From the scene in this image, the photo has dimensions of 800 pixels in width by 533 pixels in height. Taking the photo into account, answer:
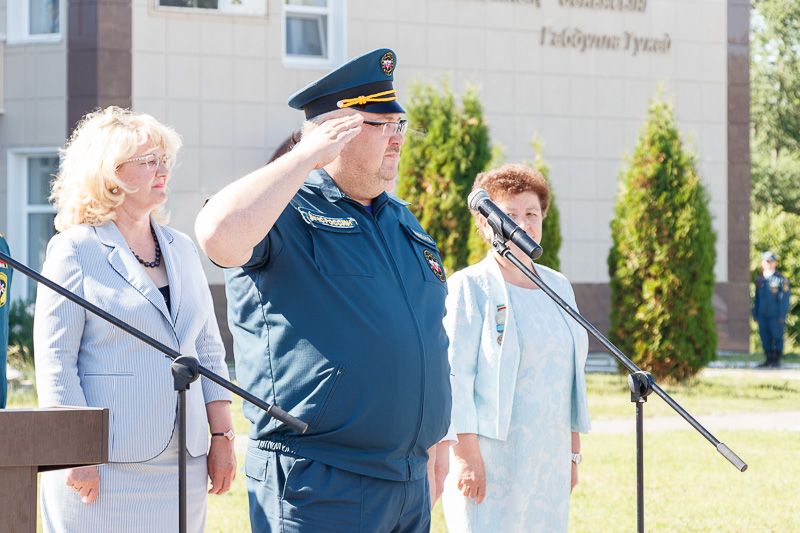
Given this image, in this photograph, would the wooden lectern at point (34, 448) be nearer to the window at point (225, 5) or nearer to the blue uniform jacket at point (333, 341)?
the blue uniform jacket at point (333, 341)

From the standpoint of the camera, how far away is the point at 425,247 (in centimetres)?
377

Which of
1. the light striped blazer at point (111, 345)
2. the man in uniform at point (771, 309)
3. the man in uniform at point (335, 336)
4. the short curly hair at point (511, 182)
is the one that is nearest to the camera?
the man in uniform at point (335, 336)

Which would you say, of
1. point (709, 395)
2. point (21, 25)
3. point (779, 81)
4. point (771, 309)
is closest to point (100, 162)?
point (709, 395)

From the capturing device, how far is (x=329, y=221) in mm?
3402

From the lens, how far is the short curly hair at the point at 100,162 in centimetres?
405

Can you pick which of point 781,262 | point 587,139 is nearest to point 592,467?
point 587,139

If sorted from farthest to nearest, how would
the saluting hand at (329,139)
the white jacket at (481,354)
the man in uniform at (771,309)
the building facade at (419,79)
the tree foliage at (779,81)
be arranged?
the tree foliage at (779,81) → the man in uniform at (771,309) → the building facade at (419,79) → the white jacket at (481,354) → the saluting hand at (329,139)

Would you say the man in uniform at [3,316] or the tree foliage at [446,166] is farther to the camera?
the tree foliage at [446,166]

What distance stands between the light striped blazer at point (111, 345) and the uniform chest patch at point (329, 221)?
32.2 inches

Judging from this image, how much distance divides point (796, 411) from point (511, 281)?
9.23m

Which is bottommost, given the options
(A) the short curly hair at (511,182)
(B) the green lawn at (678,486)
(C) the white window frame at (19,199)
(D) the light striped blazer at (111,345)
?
(B) the green lawn at (678,486)

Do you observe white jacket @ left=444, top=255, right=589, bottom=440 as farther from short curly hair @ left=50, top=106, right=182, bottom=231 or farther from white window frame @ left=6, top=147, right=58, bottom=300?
white window frame @ left=6, top=147, right=58, bottom=300

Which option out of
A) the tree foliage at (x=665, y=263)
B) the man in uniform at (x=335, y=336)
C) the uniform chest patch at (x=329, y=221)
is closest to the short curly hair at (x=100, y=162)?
the man in uniform at (x=335, y=336)

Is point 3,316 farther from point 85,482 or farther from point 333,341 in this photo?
point 333,341
